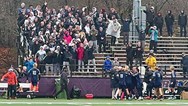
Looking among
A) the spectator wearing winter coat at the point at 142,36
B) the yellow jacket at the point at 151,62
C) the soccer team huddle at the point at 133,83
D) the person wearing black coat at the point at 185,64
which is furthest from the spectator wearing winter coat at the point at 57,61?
the person wearing black coat at the point at 185,64

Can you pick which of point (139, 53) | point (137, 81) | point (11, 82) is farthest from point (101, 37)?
point (11, 82)

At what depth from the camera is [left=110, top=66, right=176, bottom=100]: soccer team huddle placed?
34281 millimetres

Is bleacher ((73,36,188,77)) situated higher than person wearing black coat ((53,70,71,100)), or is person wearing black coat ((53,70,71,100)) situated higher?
bleacher ((73,36,188,77))

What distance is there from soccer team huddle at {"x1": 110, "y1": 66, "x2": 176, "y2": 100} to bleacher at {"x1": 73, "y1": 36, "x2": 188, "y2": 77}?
3.72 metres

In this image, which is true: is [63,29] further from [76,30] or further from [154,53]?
[154,53]

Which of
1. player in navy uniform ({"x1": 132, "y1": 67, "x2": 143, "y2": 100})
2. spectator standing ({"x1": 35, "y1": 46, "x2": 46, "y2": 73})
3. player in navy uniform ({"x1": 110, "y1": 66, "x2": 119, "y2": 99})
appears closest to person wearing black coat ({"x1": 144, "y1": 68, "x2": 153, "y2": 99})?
player in navy uniform ({"x1": 132, "y1": 67, "x2": 143, "y2": 100})

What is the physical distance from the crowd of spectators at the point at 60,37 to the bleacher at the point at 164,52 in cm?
174

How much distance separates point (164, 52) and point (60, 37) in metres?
7.62

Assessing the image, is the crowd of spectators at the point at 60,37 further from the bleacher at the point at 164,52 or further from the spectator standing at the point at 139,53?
the spectator standing at the point at 139,53

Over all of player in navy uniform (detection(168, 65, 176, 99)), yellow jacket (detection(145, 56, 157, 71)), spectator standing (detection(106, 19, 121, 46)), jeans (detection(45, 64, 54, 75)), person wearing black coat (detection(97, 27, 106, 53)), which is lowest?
player in navy uniform (detection(168, 65, 176, 99))

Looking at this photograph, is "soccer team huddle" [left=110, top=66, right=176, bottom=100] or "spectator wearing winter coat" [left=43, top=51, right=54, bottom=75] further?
"spectator wearing winter coat" [left=43, top=51, right=54, bottom=75]

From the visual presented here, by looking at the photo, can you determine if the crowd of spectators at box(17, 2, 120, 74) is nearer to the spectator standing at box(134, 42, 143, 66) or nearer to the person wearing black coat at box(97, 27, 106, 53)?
the person wearing black coat at box(97, 27, 106, 53)

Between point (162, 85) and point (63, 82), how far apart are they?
519 centimetres

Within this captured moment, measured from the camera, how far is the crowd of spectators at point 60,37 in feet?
120
